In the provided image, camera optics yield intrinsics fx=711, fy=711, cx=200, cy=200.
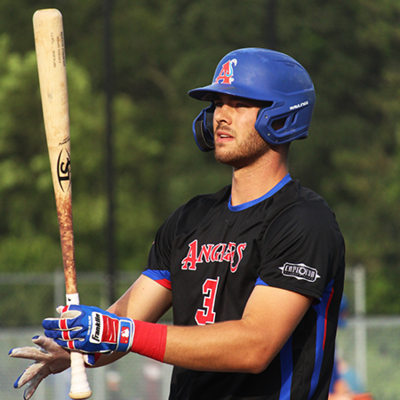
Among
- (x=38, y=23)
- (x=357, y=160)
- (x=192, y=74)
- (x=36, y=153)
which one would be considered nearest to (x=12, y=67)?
(x=36, y=153)

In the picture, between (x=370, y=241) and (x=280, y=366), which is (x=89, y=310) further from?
(x=370, y=241)

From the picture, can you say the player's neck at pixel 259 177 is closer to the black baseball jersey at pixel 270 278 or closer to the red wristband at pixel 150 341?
the black baseball jersey at pixel 270 278

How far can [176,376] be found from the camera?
3000 millimetres

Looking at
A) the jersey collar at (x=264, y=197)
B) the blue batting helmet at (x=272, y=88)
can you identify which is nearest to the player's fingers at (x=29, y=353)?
the jersey collar at (x=264, y=197)

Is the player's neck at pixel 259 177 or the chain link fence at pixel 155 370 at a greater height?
the player's neck at pixel 259 177

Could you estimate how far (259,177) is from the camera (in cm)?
304

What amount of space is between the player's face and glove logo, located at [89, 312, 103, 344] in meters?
0.89

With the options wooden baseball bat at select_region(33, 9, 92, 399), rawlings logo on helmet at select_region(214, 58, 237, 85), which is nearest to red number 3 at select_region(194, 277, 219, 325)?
wooden baseball bat at select_region(33, 9, 92, 399)

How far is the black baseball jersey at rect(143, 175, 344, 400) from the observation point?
2.66 meters

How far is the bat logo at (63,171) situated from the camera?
9.94 ft

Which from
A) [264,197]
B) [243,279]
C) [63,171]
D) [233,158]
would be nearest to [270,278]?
[243,279]

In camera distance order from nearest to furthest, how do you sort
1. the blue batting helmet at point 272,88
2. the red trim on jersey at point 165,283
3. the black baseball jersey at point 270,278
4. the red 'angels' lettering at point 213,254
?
the black baseball jersey at point 270,278, the red 'angels' lettering at point 213,254, the blue batting helmet at point 272,88, the red trim on jersey at point 165,283

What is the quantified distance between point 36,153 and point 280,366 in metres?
23.0

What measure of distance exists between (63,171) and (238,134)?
763 millimetres
